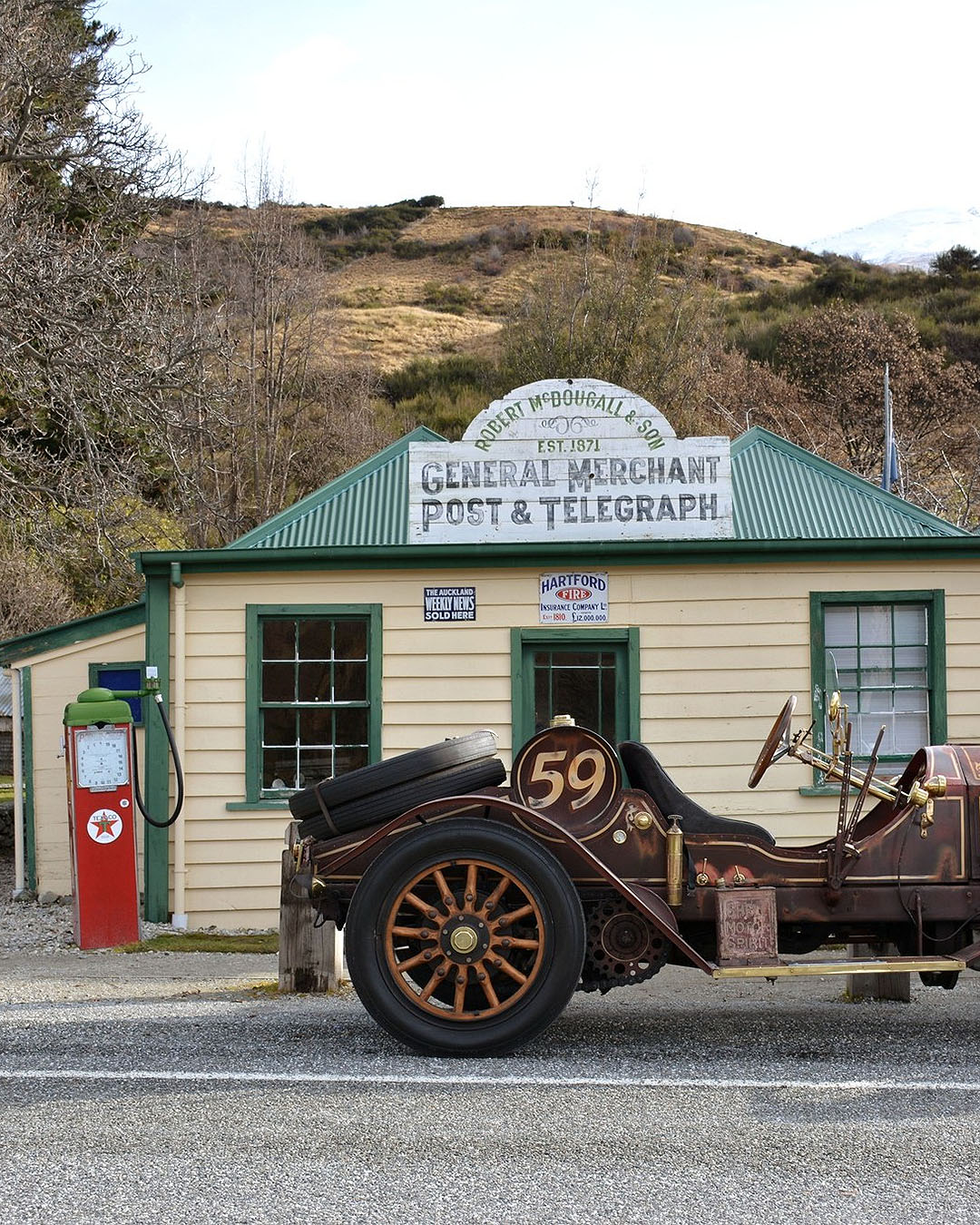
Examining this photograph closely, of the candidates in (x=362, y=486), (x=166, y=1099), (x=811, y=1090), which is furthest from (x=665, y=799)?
(x=362, y=486)

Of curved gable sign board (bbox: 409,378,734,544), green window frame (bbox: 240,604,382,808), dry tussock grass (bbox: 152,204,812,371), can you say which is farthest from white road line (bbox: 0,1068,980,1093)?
dry tussock grass (bbox: 152,204,812,371)

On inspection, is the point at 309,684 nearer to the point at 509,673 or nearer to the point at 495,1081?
the point at 509,673

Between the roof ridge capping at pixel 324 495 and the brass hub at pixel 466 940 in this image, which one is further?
the roof ridge capping at pixel 324 495

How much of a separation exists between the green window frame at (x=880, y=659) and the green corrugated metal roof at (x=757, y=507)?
653 mm

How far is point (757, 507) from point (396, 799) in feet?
23.9

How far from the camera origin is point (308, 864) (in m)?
6.05

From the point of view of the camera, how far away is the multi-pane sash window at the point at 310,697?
11.1m

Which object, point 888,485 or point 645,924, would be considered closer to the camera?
point 645,924

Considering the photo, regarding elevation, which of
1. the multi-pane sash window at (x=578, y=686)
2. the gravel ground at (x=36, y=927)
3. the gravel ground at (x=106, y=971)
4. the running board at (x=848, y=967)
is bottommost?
the gravel ground at (x=36, y=927)

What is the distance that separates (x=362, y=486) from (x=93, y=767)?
174 inches

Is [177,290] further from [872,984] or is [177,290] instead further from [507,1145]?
[507,1145]

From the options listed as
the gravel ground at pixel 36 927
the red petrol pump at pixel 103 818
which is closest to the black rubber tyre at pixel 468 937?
the red petrol pump at pixel 103 818

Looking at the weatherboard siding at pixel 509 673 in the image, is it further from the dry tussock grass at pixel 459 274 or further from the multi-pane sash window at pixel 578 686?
the dry tussock grass at pixel 459 274

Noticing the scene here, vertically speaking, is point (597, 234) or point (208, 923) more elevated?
point (597, 234)
